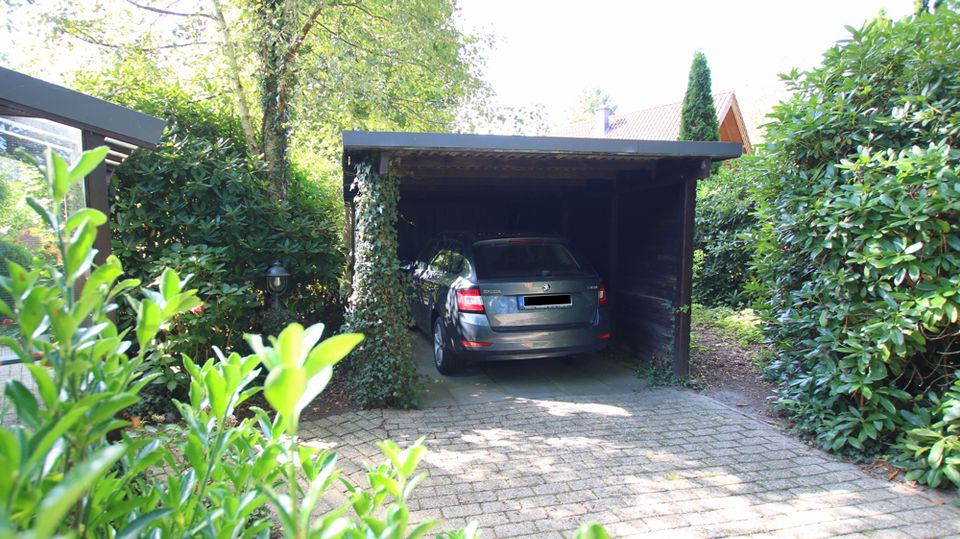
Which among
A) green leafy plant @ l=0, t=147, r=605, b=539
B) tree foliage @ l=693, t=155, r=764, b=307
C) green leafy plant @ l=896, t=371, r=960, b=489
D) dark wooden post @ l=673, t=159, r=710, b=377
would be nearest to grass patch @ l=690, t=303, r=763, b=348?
tree foliage @ l=693, t=155, r=764, b=307

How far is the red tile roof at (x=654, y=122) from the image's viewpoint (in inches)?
966

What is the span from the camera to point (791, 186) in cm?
460

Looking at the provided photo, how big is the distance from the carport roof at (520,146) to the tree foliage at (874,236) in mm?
798

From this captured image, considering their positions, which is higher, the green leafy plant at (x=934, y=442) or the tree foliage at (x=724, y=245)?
the tree foliage at (x=724, y=245)

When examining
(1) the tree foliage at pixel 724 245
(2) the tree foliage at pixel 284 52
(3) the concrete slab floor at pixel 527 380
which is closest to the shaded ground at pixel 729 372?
(3) the concrete slab floor at pixel 527 380

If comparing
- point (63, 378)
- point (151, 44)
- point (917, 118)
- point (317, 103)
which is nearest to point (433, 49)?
point (317, 103)

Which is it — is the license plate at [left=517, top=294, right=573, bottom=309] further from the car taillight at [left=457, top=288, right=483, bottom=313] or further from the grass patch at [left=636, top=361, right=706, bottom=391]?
the grass patch at [left=636, top=361, right=706, bottom=391]

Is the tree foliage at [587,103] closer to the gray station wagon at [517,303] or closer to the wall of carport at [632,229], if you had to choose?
the wall of carport at [632,229]

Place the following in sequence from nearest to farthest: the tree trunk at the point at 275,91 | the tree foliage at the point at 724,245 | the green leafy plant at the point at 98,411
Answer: the green leafy plant at the point at 98,411 → the tree trunk at the point at 275,91 → the tree foliage at the point at 724,245

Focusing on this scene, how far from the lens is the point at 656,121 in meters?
28.6

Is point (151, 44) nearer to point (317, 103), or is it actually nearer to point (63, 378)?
point (317, 103)

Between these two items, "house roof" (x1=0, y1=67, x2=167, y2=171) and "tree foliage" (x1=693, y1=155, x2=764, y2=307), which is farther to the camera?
"tree foliage" (x1=693, y1=155, x2=764, y2=307)

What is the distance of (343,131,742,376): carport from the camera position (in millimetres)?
5059

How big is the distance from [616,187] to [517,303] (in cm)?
229
